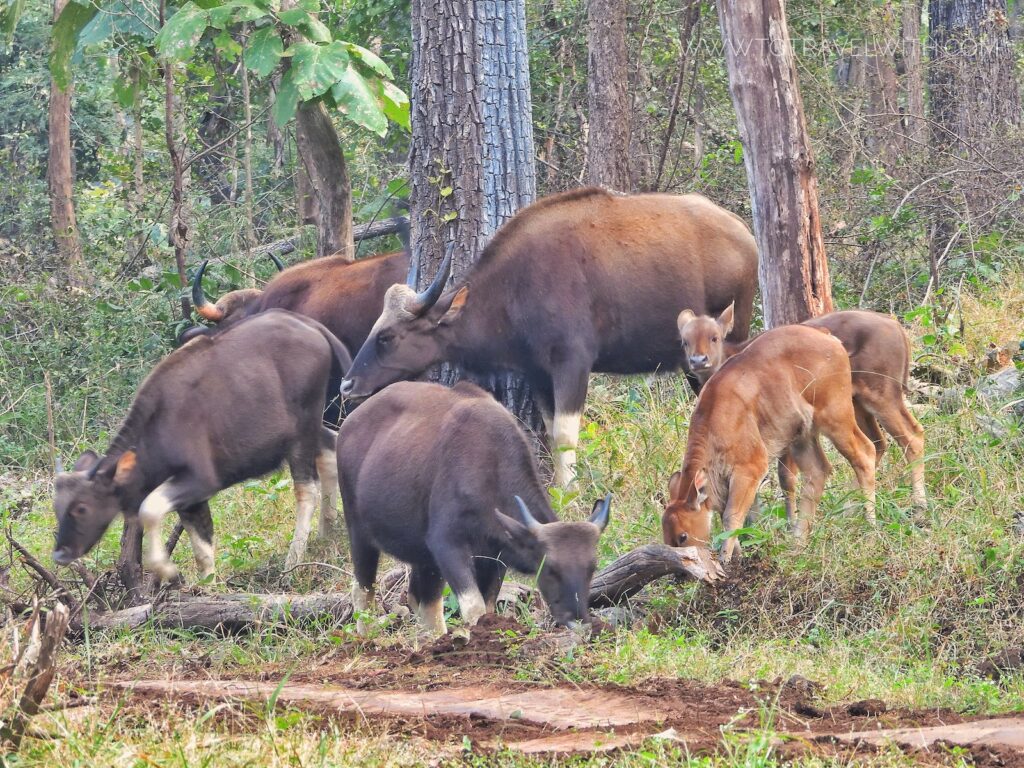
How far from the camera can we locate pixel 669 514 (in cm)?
751

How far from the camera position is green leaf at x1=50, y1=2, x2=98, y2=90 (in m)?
10.6

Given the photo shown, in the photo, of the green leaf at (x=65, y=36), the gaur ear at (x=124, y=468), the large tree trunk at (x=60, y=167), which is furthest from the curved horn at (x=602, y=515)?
the large tree trunk at (x=60, y=167)

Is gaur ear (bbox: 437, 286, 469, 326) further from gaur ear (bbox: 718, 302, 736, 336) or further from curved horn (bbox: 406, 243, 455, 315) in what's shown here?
gaur ear (bbox: 718, 302, 736, 336)

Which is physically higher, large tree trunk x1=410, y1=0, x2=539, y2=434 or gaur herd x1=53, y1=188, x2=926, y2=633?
large tree trunk x1=410, y1=0, x2=539, y2=434

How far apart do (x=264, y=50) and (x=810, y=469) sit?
5.02m

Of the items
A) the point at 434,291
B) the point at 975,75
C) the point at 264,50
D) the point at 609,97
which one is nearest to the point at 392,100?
the point at 264,50

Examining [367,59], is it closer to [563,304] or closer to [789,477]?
[563,304]

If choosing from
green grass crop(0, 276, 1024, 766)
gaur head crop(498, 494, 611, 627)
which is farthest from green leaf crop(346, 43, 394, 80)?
gaur head crop(498, 494, 611, 627)

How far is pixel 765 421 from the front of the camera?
7.96 m

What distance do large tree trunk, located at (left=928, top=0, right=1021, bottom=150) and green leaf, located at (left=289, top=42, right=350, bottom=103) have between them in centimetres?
720

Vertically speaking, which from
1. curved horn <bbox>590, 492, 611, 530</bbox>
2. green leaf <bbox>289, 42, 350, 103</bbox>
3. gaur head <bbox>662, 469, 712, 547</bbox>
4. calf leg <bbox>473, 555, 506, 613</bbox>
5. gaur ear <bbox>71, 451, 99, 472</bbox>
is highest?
green leaf <bbox>289, 42, 350, 103</bbox>

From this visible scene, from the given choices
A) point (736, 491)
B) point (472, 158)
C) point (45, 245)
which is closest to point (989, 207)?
point (472, 158)

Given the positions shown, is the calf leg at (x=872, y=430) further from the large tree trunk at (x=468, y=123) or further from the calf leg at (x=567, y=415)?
the large tree trunk at (x=468, y=123)

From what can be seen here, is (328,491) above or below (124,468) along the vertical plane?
below
